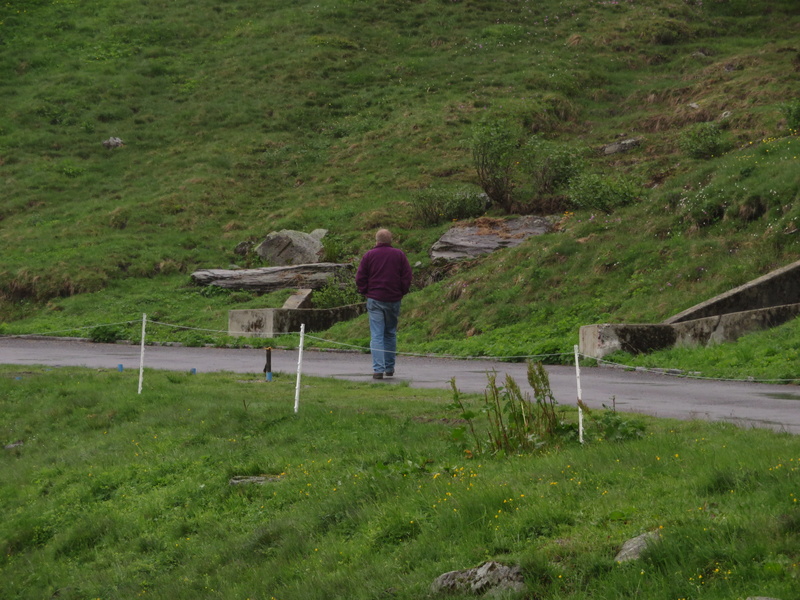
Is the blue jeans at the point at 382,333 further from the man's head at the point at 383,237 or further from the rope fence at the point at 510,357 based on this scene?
the man's head at the point at 383,237

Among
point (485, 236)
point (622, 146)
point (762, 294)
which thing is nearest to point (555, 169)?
point (622, 146)

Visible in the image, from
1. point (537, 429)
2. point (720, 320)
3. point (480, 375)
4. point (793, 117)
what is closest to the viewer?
point (537, 429)

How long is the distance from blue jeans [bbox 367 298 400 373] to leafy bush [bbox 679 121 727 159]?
12.1 meters

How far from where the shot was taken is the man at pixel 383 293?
578 inches

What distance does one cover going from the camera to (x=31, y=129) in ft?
134

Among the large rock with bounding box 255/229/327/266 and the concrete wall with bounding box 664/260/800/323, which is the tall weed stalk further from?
the large rock with bounding box 255/229/327/266

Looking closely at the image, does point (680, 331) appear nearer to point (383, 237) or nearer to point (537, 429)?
point (383, 237)

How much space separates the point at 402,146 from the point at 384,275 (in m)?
20.6

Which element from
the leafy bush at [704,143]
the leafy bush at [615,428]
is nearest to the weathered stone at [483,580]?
the leafy bush at [615,428]

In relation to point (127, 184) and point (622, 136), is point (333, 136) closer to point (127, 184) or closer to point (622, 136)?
point (127, 184)

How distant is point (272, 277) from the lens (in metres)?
26.2

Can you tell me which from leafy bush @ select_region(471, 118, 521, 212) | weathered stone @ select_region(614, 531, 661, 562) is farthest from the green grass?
leafy bush @ select_region(471, 118, 521, 212)

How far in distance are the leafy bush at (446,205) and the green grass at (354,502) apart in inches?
558

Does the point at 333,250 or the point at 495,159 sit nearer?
the point at 333,250
